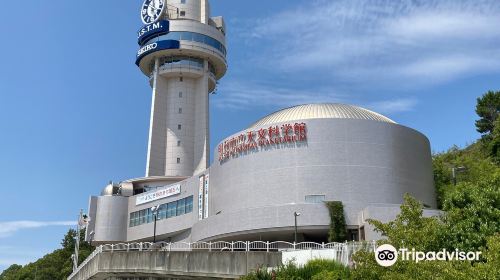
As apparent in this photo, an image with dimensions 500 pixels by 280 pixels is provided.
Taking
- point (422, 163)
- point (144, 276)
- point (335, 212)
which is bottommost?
point (144, 276)

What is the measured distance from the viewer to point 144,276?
3291 centimetres

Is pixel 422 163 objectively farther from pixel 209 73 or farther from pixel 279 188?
pixel 209 73

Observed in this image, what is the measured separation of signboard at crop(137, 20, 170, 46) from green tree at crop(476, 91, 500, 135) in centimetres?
5212

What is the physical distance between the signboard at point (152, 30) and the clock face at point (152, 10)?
1938mm

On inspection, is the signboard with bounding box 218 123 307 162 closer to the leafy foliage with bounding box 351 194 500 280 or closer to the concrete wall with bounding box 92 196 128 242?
the leafy foliage with bounding box 351 194 500 280

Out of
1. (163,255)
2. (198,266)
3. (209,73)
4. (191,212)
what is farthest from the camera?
(209,73)

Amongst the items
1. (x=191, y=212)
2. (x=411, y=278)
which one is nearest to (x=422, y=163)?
(x=191, y=212)

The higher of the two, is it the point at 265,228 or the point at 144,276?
the point at 265,228

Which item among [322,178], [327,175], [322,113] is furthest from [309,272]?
[322,113]

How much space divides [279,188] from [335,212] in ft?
20.8

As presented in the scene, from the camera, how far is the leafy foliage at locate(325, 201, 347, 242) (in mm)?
42281

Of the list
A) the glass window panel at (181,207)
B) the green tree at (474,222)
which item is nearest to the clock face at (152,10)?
the glass window panel at (181,207)

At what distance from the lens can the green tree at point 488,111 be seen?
7450cm

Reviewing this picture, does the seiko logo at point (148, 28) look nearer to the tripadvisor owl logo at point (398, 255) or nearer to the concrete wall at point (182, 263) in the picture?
the concrete wall at point (182, 263)
